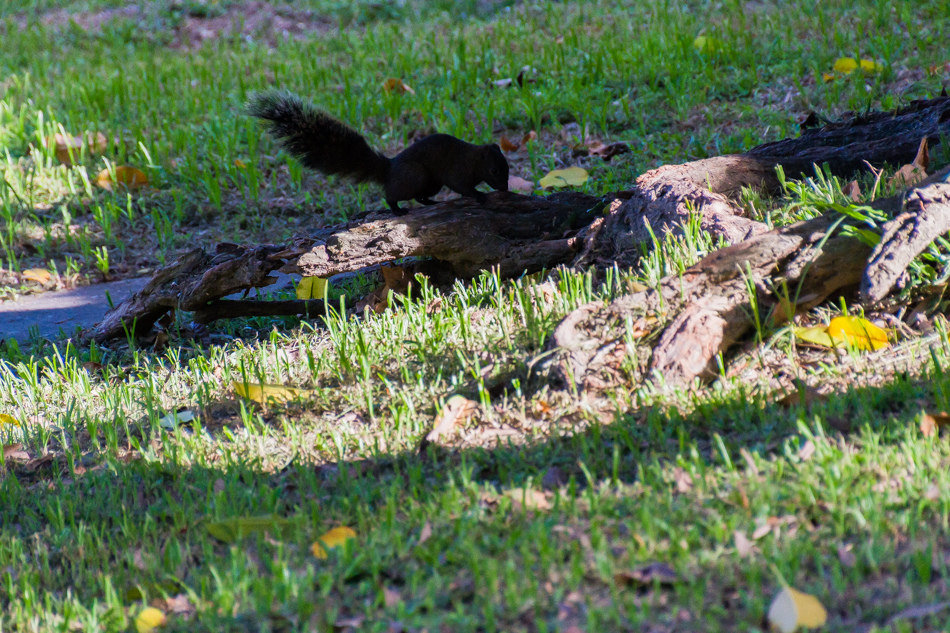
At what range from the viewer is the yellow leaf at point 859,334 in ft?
9.32

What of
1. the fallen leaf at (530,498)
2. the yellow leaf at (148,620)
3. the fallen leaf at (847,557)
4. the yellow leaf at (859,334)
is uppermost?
the yellow leaf at (859,334)

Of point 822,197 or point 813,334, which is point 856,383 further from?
point 822,197

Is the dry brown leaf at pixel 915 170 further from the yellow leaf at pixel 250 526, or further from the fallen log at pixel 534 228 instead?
the yellow leaf at pixel 250 526

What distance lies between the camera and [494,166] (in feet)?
17.1

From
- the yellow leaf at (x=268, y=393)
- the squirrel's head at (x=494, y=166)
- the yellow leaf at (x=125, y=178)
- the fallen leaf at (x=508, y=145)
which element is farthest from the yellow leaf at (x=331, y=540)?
the yellow leaf at (x=125, y=178)

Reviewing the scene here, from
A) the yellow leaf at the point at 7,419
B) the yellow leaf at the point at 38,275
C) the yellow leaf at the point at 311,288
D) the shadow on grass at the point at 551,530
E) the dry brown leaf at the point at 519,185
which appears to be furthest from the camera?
the dry brown leaf at the point at 519,185

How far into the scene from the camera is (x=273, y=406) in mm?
3275

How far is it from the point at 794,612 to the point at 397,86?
713cm

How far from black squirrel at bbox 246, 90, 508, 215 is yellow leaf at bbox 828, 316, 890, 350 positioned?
2393 millimetres

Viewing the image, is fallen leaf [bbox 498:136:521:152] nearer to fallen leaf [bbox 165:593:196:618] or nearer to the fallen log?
the fallen log

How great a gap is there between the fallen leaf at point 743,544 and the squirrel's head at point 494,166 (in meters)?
3.59

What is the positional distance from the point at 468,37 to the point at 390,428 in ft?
24.7

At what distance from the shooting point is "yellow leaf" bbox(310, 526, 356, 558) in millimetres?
2188

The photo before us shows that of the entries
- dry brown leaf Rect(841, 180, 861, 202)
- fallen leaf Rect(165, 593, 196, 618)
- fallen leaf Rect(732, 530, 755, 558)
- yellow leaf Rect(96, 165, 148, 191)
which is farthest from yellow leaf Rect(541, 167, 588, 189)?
fallen leaf Rect(165, 593, 196, 618)
